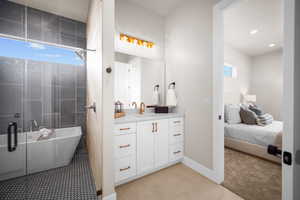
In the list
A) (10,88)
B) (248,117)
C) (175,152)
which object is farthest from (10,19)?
(248,117)

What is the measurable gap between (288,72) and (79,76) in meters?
3.09

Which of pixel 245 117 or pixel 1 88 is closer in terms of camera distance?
pixel 1 88

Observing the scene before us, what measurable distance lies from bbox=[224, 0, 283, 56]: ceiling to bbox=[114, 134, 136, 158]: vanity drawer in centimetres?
223

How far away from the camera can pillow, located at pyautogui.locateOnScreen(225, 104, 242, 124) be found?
300 centimetres

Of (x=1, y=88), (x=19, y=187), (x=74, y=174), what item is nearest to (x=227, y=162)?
(x=74, y=174)

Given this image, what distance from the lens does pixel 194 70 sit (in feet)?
6.54

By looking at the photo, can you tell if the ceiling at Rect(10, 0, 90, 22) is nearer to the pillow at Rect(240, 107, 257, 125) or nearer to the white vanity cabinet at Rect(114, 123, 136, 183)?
the white vanity cabinet at Rect(114, 123, 136, 183)

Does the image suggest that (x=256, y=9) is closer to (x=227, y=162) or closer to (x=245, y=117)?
(x=245, y=117)

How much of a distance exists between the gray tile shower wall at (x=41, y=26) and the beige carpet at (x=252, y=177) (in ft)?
12.4

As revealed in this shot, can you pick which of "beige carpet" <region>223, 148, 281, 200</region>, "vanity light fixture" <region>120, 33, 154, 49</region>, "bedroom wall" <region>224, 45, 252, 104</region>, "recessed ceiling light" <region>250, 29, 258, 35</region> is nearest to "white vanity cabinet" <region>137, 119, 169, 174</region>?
"beige carpet" <region>223, 148, 281, 200</region>

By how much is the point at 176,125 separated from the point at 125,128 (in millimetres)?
944

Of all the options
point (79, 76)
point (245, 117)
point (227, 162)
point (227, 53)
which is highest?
point (227, 53)

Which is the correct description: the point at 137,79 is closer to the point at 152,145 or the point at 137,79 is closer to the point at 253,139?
the point at 152,145

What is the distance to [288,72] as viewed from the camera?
1.79 ft
